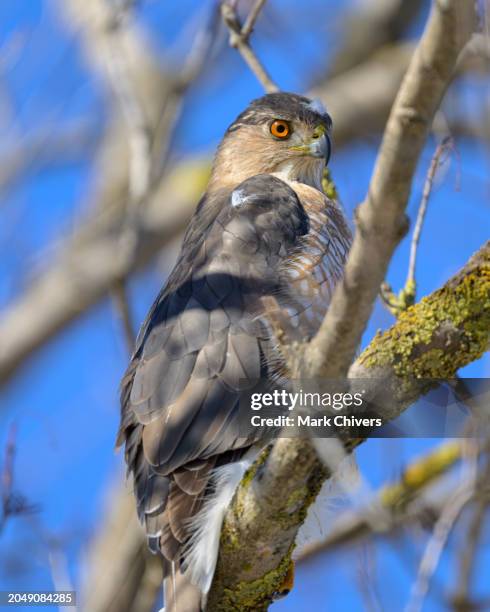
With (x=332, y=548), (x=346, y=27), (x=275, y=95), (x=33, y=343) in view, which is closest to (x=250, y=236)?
(x=275, y=95)

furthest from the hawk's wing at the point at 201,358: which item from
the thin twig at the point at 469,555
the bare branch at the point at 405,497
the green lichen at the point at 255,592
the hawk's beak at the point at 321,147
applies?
the bare branch at the point at 405,497

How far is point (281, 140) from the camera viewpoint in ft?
19.7

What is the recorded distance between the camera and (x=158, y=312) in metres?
4.73

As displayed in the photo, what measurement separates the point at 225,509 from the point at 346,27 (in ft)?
27.8

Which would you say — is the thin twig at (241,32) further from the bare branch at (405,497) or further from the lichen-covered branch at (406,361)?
the bare branch at (405,497)

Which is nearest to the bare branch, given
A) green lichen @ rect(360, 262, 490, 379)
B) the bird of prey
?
the bird of prey

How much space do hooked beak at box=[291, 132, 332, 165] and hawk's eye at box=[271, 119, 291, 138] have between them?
0.17 m

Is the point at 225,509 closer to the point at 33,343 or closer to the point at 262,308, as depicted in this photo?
the point at 262,308

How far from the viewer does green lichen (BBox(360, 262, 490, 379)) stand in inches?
141

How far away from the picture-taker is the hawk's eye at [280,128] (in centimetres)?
596

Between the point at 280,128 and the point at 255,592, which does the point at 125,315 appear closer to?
the point at 280,128

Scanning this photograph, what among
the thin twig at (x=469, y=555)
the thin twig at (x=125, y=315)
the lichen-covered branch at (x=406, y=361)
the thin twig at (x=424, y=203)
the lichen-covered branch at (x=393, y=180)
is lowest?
the thin twig at (x=469, y=555)

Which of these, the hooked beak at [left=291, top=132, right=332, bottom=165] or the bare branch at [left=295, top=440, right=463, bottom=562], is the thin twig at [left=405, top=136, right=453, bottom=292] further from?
the bare branch at [left=295, top=440, right=463, bottom=562]

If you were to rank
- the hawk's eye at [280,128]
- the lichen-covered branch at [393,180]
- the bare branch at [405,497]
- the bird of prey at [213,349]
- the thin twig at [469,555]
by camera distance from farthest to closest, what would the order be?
1. the hawk's eye at [280,128]
2. the bare branch at [405,497]
3. the thin twig at [469,555]
4. the bird of prey at [213,349]
5. the lichen-covered branch at [393,180]
